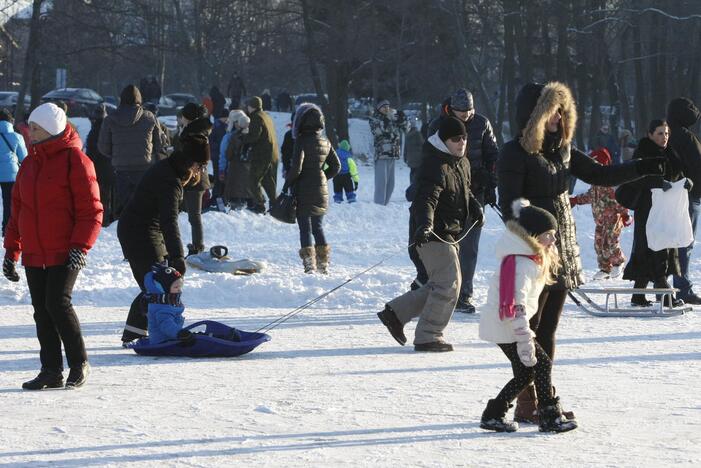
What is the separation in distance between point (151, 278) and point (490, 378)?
221cm

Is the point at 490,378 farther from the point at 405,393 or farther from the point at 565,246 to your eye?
the point at 565,246

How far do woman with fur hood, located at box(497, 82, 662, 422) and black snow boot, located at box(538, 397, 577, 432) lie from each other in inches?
8.0

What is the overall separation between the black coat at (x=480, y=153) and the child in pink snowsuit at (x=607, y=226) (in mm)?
3656

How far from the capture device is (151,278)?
8047 millimetres

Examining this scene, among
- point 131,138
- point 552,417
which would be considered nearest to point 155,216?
point 552,417

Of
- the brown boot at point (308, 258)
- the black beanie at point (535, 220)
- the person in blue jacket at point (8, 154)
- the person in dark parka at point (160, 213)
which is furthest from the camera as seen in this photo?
the person in blue jacket at point (8, 154)

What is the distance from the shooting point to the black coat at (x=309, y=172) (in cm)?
1249

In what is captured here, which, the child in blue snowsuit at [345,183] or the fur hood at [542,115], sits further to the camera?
the child in blue snowsuit at [345,183]

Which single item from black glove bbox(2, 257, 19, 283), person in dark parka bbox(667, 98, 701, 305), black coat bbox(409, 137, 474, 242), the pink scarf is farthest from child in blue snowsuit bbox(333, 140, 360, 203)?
the pink scarf

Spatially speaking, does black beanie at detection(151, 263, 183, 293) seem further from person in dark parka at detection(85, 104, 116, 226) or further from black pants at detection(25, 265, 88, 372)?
person in dark parka at detection(85, 104, 116, 226)

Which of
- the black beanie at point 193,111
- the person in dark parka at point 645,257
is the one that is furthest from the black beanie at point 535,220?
the black beanie at point 193,111

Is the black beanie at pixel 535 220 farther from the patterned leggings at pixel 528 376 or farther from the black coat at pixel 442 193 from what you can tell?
the black coat at pixel 442 193

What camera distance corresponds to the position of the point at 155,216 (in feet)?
26.8

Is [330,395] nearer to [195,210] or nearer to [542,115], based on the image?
[542,115]
